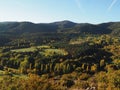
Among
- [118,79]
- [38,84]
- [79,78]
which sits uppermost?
[38,84]

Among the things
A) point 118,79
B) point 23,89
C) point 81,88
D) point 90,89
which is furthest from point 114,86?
point 23,89

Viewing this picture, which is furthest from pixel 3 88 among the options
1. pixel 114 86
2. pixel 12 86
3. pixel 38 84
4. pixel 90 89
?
pixel 90 89

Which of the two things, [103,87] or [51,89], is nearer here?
[51,89]

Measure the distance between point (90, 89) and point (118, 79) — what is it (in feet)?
67.5

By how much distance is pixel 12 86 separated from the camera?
8056 cm

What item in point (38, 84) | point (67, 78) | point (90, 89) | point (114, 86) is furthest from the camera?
point (67, 78)

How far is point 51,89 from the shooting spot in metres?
87.7

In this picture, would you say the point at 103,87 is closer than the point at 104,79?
Yes

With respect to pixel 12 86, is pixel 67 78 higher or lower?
lower

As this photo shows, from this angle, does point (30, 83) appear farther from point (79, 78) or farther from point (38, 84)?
point (79, 78)

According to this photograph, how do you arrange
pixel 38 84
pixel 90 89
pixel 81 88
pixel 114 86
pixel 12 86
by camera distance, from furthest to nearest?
pixel 81 88
pixel 90 89
pixel 114 86
pixel 38 84
pixel 12 86

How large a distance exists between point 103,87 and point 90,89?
15037mm

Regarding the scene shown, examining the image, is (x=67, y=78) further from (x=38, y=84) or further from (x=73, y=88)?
(x=38, y=84)

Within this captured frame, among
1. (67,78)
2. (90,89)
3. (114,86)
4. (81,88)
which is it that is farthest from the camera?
(67,78)
